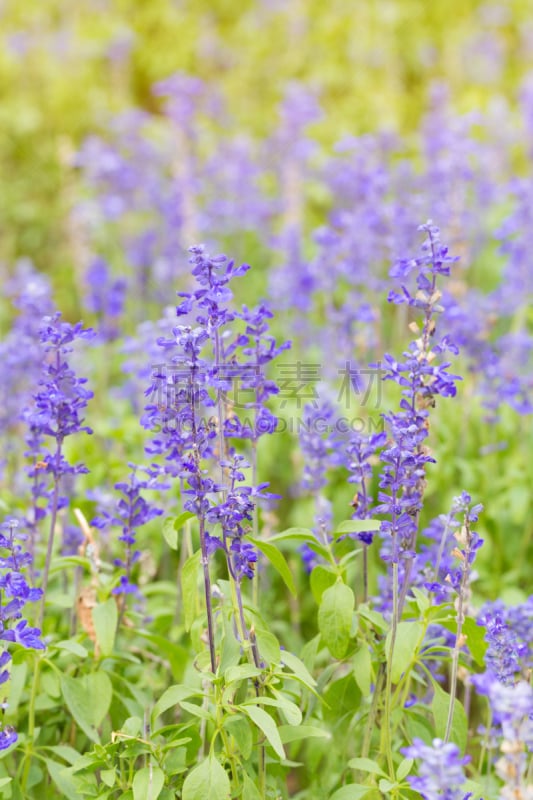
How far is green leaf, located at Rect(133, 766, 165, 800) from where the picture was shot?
234 centimetres

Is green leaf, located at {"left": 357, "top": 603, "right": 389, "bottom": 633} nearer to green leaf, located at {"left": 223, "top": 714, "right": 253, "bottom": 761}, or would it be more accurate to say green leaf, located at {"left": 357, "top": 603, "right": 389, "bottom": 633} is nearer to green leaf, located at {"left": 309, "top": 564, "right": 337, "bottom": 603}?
green leaf, located at {"left": 309, "top": 564, "right": 337, "bottom": 603}

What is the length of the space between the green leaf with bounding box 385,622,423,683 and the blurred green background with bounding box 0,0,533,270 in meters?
6.10

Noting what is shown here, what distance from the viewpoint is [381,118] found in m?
9.96

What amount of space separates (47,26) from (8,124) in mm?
3084

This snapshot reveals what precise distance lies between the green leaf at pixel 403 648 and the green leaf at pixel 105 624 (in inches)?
30.8

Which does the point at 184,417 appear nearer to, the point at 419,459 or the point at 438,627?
the point at 419,459

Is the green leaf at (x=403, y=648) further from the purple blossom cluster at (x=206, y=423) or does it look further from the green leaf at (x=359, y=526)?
the purple blossom cluster at (x=206, y=423)

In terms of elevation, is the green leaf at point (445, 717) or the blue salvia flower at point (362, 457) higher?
the blue salvia flower at point (362, 457)

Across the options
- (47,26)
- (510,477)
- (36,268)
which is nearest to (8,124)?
(36,268)

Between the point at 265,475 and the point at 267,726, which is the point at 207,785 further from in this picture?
the point at 265,475

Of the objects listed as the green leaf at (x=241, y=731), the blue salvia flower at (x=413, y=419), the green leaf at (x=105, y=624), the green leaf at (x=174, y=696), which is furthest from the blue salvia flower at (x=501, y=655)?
the green leaf at (x=105, y=624)

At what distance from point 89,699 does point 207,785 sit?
615 mm

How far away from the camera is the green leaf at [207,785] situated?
92.4 inches

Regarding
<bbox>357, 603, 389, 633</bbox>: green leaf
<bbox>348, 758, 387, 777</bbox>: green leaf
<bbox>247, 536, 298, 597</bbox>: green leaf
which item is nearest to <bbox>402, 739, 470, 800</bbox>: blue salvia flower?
<bbox>348, 758, 387, 777</bbox>: green leaf
